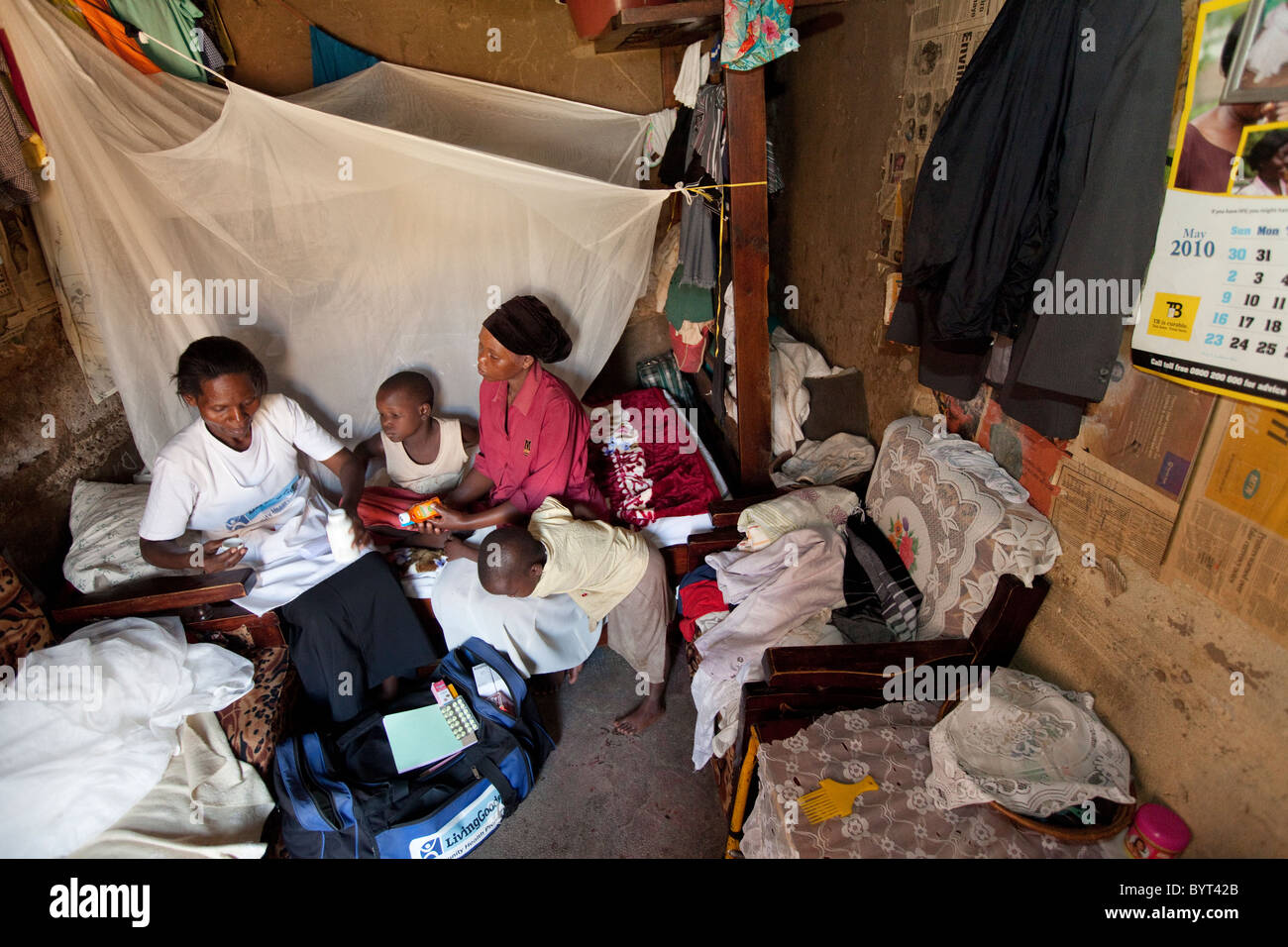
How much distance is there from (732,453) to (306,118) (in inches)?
78.1

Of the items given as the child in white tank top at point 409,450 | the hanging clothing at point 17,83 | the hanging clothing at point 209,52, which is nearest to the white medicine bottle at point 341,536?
the child in white tank top at point 409,450

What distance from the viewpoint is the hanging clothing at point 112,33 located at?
2.00 meters

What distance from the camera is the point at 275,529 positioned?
7.29 ft

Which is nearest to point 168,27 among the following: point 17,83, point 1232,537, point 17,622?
point 17,83

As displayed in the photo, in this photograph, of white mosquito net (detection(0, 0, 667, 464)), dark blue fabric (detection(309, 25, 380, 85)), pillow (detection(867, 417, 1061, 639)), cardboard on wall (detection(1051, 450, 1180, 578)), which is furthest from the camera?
dark blue fabric (detection(309, 25, 380, 85))

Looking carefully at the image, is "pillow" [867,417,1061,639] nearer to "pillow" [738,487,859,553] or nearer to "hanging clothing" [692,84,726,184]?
"pillow" [738,487,859,553]

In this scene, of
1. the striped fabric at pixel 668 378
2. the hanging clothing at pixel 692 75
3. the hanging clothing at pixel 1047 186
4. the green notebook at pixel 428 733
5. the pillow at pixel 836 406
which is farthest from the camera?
the striped fabric at pixel 668 378

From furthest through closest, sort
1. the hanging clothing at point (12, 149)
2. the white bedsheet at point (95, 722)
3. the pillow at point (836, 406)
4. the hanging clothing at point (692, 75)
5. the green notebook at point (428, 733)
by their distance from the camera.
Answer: the pillow at point (836, 406), the hanging clothing at point (692, 75), the green notebook at point (428, 733), the hanging clothing at point (12, 149), the white bedsheet at point (95, 722)

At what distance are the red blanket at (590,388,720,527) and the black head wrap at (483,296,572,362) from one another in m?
0.66

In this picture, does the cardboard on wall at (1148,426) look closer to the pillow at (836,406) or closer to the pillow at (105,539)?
the pillow at (836,406)

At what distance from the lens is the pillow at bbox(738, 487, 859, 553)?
2115mm

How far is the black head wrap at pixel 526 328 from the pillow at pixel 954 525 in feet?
4.02


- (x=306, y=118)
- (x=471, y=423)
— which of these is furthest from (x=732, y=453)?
(x=306, y=118)

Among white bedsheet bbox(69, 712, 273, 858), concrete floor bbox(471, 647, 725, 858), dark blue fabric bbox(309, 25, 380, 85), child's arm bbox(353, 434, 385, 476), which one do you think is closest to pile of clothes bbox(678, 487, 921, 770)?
concrete floor bbox(471, 647, 725, 858)
